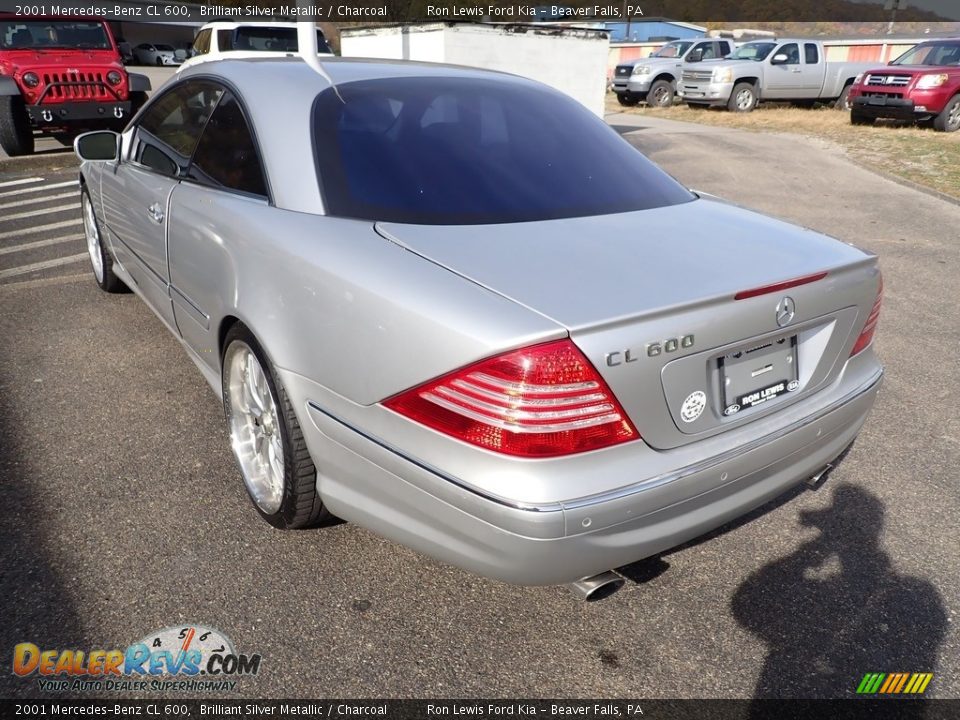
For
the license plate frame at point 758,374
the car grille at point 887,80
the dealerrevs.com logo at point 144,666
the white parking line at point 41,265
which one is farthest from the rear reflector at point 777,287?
the car grille at point 887,80

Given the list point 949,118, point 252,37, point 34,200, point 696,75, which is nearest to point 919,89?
point 949,118

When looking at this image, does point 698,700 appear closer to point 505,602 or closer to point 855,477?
point 505,602

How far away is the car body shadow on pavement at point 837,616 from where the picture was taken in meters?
2.10

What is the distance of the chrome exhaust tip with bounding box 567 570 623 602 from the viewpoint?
194 cm

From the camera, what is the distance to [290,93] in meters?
2.62

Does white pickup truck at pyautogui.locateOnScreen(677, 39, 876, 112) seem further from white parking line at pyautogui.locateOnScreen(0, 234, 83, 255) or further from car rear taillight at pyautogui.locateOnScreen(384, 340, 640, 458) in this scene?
car rear taillight at pyautogui.locateOnScreen(384, 340, 640, 458)

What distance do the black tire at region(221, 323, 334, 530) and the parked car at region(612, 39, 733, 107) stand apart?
20332 mm

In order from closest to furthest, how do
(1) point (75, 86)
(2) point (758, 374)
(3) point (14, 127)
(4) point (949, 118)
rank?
(2) point (758, 374) → (3) point (14, 127) → (1) point (75, 86) → (4) point (949, 118)

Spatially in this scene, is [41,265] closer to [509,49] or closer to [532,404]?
[532,404]

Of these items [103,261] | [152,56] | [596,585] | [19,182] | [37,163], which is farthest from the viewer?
[152,56]

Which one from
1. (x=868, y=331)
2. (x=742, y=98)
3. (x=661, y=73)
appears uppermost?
(x=661, y=73)

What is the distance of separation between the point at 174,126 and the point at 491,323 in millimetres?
2348

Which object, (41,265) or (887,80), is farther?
(887,80)

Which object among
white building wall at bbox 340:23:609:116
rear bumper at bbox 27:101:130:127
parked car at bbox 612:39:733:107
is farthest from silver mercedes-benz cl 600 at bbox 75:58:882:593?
parked car at bbox 612:39:733:107
